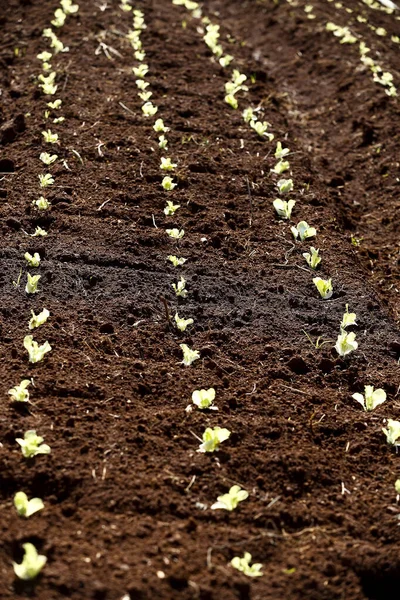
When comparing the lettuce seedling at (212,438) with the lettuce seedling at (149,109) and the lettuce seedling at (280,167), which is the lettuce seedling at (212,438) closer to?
the lettuce seedling at (280,167)

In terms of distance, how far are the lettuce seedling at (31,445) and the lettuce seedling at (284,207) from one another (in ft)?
7.21

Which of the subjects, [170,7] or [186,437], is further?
[170,7]

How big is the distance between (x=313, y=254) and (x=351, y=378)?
86cm

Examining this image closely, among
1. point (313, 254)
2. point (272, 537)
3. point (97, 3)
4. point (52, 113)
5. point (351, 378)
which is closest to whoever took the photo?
point (272, 537)

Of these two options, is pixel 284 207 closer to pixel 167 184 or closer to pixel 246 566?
pixel 167 184

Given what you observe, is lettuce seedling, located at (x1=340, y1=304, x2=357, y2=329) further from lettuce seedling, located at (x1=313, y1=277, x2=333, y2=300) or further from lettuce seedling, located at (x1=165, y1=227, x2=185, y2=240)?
lettuce seedling, located at (x1=165, y1=227, x2=185, y2=240)

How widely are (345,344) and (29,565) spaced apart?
1759 millimetres

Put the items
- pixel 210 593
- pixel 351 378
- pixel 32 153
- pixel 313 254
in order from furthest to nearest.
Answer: pixel 32 153 < pixel 313 254 < pixel 351 378 < pixel 210 593

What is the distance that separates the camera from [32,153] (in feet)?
15.8

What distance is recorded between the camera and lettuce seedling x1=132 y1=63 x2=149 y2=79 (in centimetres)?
579

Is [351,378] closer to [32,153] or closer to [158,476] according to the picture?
[158,476]

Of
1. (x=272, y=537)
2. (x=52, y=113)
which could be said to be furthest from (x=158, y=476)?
(x=52, y=113)

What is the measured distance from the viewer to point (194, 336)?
141 inches

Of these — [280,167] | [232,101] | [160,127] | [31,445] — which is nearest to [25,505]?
[31,445]
